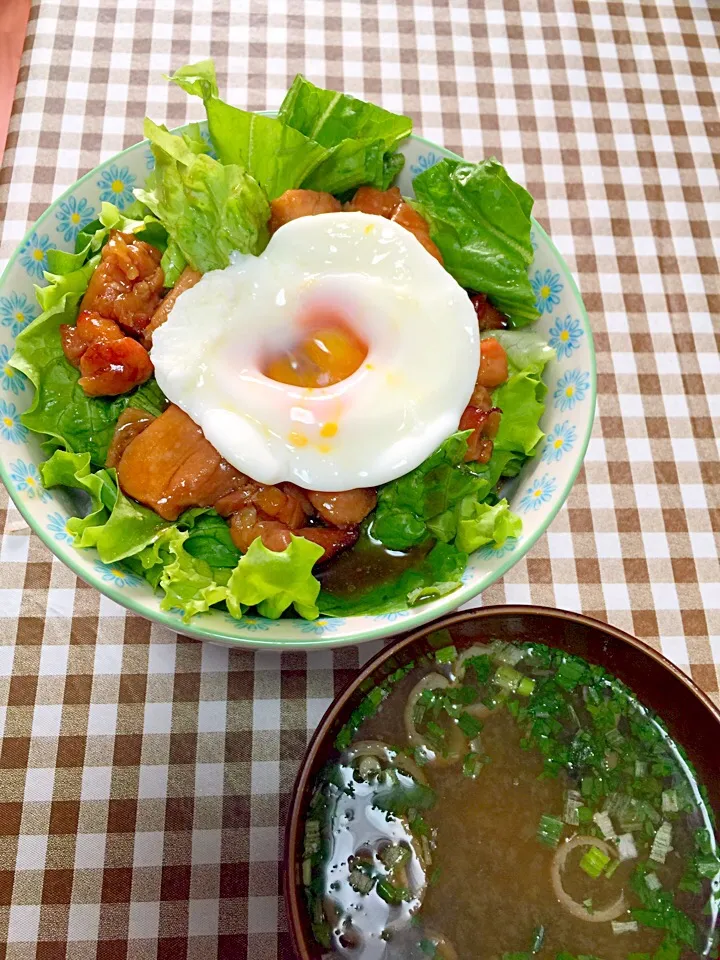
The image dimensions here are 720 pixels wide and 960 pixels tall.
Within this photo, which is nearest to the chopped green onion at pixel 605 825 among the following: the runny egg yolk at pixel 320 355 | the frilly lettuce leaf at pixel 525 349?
the frilly lettuce leaf at pixel 525 349

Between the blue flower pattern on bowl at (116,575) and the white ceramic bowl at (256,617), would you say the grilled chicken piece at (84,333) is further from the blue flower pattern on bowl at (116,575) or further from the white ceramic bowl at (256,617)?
the blue flower pattern on bowl at (116,575)

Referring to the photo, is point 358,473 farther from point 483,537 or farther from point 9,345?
point 9,345

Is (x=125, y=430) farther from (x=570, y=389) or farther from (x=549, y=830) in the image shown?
(x=549, y=830)

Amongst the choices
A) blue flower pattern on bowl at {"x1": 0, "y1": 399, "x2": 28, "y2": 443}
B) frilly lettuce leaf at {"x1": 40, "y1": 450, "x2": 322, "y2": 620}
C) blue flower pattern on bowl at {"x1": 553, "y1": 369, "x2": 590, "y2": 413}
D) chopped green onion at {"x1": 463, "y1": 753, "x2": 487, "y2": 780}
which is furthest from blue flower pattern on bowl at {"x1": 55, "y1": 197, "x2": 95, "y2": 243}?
chopped green onion at {"x1": 463, "y1": 753, "x2": 487, "y2": 780}

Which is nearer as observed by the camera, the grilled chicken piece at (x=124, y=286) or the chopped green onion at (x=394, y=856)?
the chopped green onion at (x=394, y=856)

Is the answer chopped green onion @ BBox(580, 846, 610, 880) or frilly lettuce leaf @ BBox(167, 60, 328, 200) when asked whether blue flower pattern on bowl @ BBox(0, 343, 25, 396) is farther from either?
chopped green onion @ BBox(580, 846, 610, 880)

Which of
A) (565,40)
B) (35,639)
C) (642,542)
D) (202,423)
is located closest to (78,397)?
(202,423)
